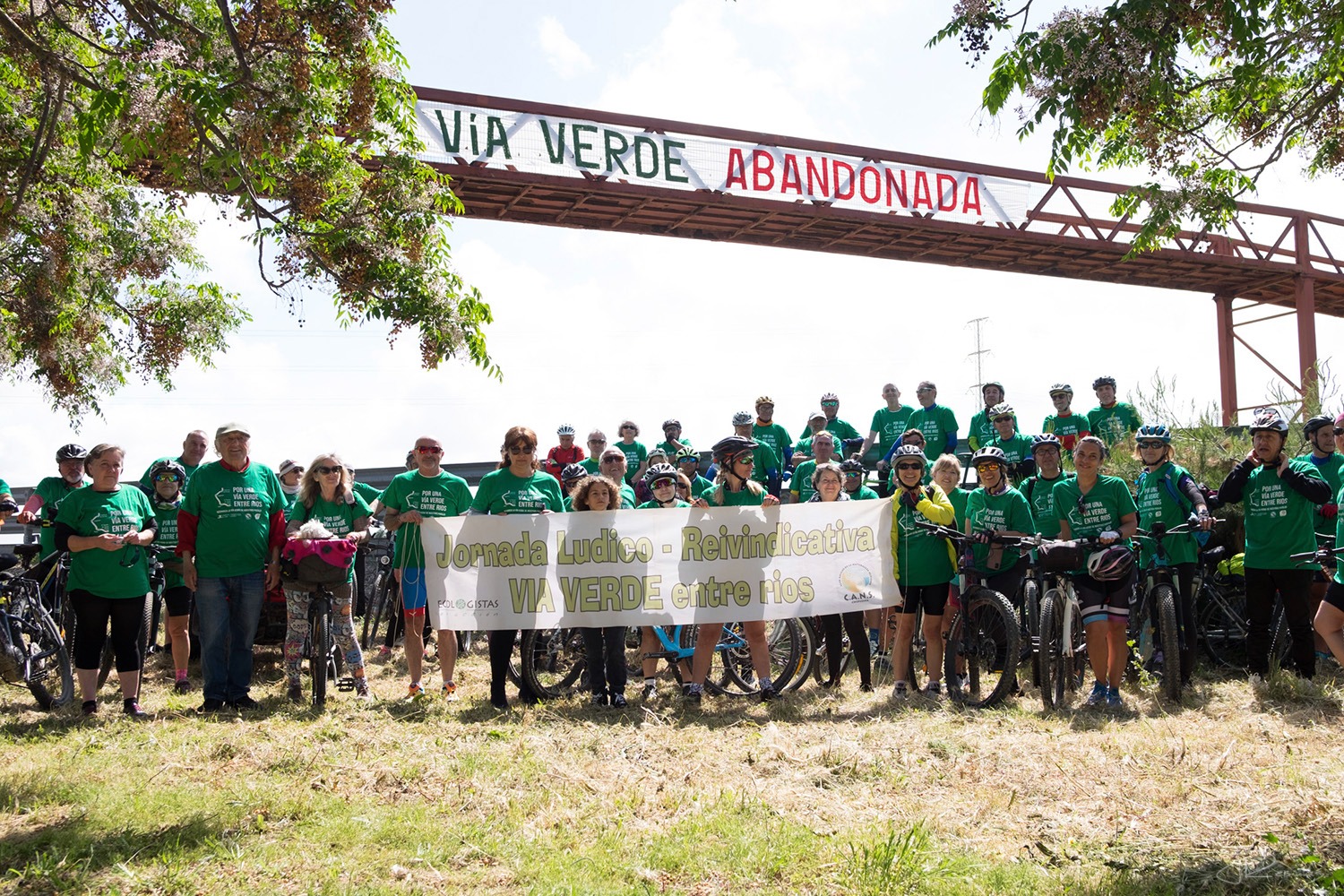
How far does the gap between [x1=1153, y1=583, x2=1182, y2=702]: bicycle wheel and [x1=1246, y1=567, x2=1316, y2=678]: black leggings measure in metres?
1.05

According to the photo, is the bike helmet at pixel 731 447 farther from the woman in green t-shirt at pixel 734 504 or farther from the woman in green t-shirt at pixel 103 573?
the woman in green t-shirt at pixel 103 573

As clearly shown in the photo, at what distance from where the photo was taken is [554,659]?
30.6ft

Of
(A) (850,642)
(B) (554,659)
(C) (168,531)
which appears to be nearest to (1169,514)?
(A) (850,642)

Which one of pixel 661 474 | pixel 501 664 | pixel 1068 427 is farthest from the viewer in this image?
pixel 1068 427

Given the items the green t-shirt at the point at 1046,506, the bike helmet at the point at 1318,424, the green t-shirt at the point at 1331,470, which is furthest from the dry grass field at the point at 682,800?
the bike helmet at the point at 1318,424

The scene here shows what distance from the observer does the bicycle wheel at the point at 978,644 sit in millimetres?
8648

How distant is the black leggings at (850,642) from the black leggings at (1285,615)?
116 inches

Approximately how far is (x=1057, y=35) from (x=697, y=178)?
39.1 ft

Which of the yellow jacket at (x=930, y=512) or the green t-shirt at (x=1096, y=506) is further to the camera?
the yellow jacket at (x=930, y=512)

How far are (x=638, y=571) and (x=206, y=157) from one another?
472 centimetres

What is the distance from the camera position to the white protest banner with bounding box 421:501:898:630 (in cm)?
916

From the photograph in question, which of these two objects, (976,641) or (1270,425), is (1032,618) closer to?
(976,641)

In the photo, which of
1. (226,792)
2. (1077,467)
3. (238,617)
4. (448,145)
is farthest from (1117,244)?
(226,792)

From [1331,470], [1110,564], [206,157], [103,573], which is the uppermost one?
[206,157]
